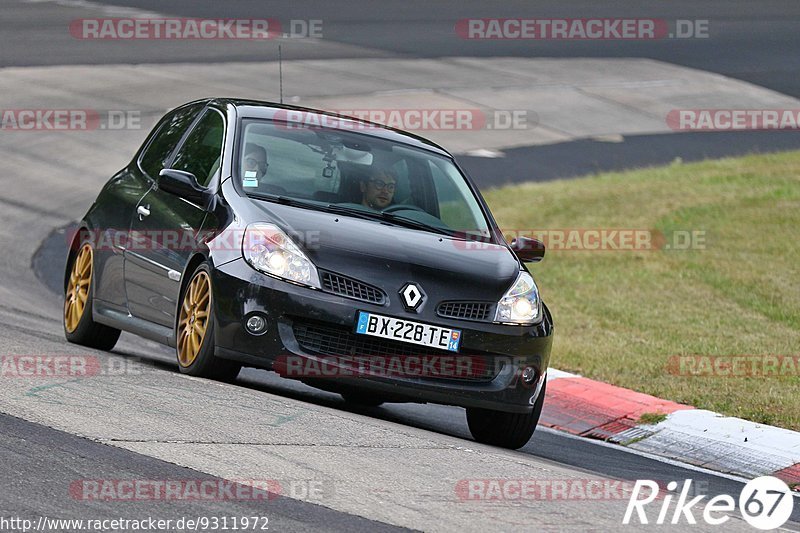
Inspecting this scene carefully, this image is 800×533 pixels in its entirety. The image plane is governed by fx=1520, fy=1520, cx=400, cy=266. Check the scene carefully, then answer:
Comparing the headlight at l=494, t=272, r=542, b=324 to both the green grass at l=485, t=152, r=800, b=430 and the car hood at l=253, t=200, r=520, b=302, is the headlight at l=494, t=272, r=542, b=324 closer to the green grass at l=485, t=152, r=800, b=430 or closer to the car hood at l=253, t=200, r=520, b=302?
the car hood at l=253, t=200, r=520, b=302

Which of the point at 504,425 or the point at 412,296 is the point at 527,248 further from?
the point at 412,296

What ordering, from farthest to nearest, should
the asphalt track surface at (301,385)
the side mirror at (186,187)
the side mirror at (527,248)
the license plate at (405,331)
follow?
the side mirror at (527,248) < the side mirror at (186,187) < the license plate at (405,331) < the asphalt track surface at (301,385)

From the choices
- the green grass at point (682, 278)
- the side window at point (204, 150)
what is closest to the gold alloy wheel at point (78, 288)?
the side window at point (204, 150)

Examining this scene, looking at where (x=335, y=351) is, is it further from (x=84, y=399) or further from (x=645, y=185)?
(x=645, y=185)

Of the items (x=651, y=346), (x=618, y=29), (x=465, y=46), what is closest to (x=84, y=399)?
(x=651, y=346)

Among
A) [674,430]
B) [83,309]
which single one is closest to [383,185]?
[83,309]

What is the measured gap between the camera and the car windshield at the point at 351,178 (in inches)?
341

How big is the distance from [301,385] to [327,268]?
9.07ft

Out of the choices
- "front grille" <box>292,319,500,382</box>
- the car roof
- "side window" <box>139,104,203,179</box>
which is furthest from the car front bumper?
"side window" <box>139,104,203,179</box>

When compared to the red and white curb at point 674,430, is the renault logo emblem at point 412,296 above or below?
above

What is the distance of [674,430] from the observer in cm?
1000

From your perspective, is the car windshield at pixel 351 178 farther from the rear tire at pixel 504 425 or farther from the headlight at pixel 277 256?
the rear tire at pixel 504 425

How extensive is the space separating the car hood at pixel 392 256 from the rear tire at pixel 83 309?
2073 mm

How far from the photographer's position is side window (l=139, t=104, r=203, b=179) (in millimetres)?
9727
